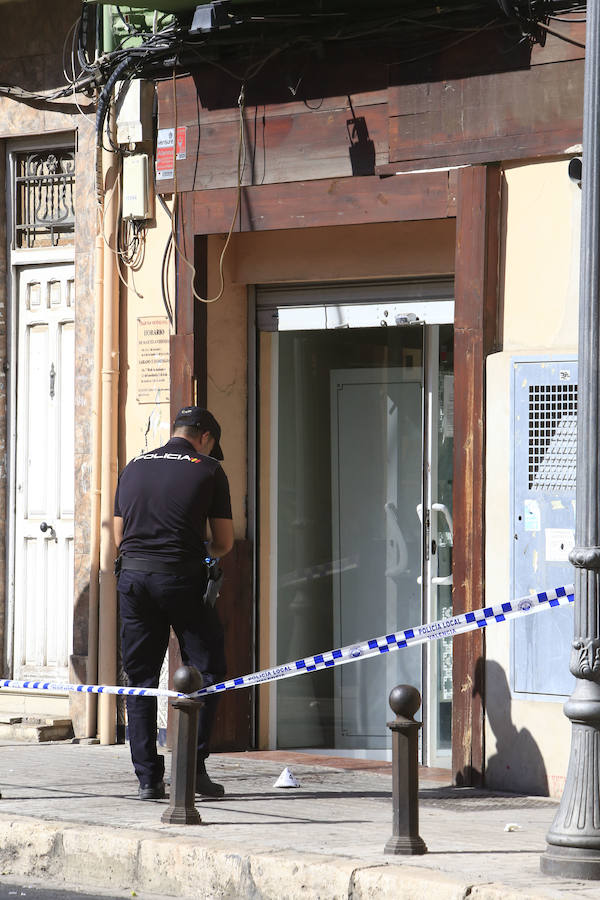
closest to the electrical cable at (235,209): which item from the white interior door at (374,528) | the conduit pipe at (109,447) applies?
the conduit pipe at (109,447)

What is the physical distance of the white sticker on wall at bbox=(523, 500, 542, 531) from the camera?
848 cm

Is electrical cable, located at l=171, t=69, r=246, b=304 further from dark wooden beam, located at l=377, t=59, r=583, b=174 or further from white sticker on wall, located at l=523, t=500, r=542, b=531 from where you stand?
white sticker on wall, located at l=523, t=500, r=542, b=531

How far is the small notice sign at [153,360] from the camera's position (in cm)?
1006

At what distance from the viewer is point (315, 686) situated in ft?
33.0

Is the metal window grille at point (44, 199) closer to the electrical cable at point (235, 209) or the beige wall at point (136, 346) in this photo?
the beige wall at point (136, 346)

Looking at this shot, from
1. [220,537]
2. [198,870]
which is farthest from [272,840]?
[220,537]

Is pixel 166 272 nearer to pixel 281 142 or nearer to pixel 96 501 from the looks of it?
pixel 281 142

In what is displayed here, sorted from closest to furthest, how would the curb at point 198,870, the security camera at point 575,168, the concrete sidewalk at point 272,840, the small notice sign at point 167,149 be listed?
the curb at point 198,870
the concrete sidewalk at point 272,840
the security camera at point 575,168
the small notice sign at point 167,149

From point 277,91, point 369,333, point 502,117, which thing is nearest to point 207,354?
point 369,333

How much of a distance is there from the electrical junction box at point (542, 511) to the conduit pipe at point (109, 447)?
286 centimetres

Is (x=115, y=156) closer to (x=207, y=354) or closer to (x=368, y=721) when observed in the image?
(x=207, y=354)

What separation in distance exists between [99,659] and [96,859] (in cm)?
332

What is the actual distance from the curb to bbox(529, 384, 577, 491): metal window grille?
9.15 ft

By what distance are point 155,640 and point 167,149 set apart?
3340mm
